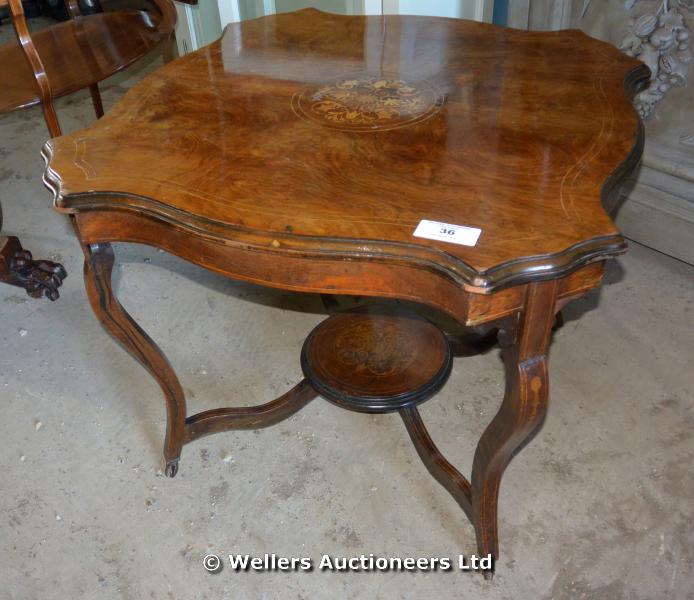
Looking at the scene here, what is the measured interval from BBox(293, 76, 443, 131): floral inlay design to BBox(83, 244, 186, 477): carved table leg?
48 centimetres

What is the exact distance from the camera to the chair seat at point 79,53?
2.05 m

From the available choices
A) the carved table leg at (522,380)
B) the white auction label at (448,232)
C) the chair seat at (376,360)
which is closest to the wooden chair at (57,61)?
the chair seat at (376,360)

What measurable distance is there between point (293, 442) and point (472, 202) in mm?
861

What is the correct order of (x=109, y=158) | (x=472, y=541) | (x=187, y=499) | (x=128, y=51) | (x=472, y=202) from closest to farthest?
(x=472, y=202) < (x=109, y=158) < (x=472, y=541) < (x=187, y=499) < (x=128, y=51)

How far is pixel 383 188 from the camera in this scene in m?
1.12

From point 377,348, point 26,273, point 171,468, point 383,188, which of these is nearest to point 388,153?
point 383,188

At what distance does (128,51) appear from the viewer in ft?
7.33

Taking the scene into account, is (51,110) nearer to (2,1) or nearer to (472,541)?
(2,1)

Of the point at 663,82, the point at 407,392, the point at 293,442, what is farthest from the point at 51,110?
the point at 663,82

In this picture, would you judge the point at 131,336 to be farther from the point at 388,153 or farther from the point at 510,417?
the point at 510,417

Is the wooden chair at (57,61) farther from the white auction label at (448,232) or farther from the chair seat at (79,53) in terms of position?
the white auction label at (448,232)

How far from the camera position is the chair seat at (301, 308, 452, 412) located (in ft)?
4.88

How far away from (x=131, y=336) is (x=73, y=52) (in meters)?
1.37

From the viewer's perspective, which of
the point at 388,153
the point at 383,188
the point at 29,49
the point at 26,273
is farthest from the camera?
the point at 26,273
